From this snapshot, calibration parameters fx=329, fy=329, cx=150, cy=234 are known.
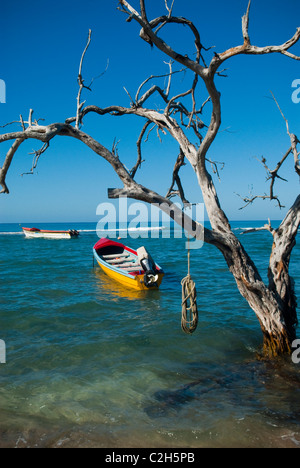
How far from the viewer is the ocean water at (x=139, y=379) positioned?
473 cm

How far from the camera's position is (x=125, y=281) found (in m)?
15.1

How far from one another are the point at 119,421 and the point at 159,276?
30.7ft

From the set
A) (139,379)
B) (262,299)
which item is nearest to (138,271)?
(139,379)

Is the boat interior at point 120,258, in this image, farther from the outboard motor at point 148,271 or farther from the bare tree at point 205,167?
the bare tree at point 205,167

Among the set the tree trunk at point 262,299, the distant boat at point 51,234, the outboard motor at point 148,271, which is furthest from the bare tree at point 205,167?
the distant boat at point 51,234

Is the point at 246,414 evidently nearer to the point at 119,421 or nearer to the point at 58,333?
the point at 119,421

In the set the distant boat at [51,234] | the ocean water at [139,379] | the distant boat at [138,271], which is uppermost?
the distant boat at [51,234]

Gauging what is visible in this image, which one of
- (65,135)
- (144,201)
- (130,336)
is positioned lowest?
(130,336)

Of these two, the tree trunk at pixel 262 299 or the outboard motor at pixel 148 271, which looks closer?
the tree trunk at pixel 262 299

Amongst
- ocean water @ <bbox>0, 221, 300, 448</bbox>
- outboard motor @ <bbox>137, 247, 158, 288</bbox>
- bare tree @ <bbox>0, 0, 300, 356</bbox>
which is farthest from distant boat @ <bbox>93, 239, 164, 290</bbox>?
bare tree @ <bbox>0, 0, 300, 356</bbox>

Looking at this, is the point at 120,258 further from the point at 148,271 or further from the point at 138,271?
the point at 148,271

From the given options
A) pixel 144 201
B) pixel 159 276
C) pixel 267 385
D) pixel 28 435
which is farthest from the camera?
pixel 159 276
